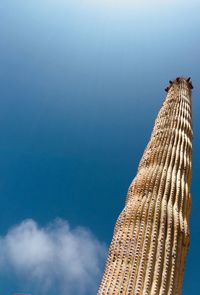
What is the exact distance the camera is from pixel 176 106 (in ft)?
25.8

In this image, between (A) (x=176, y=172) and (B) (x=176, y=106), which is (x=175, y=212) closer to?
(A) (x=176, y=172)

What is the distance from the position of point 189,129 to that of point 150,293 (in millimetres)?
3942

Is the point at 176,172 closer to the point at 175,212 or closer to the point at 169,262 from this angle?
the point at 175,212

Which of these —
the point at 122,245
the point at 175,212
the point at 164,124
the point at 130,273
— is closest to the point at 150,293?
the point at 130,273

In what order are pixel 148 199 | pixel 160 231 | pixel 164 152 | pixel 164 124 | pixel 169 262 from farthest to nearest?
1. pixel 164 124
2. pixel 164 152
3. pixel 148 199
4. pixel 160 231
5. pixel 169 262

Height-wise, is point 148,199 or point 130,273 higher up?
point 148,199

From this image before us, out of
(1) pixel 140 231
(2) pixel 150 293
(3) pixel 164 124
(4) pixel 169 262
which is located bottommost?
(2) pixel 150 293

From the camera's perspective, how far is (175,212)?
5305 mm

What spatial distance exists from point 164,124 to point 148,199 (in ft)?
7.40

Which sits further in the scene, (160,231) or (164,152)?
(164,152)

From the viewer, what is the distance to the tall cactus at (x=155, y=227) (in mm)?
4516

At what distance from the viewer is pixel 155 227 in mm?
5043

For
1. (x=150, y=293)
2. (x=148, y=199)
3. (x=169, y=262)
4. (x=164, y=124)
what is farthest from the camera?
(x=164, y=124)

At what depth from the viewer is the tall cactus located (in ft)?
14.8
